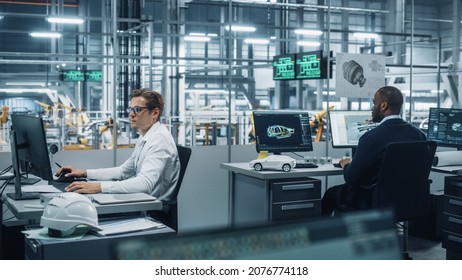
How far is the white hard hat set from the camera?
1.98 meters

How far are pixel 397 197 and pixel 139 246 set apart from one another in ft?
9.97

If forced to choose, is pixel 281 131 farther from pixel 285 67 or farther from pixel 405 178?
pixel 285 67

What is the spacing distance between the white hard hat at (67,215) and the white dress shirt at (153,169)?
2.94ft

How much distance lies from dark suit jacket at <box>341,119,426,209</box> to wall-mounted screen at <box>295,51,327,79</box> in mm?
2194

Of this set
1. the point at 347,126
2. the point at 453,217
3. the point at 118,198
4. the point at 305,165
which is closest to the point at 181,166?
the point at 118,198

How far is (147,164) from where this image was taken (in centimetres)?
311

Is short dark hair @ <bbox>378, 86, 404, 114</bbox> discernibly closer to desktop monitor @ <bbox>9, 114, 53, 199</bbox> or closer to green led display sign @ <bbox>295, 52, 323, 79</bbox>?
green led display sign @ <bbox>295, 52, 323, 79</bbox>

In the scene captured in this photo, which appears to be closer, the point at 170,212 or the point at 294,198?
the point at 170,212

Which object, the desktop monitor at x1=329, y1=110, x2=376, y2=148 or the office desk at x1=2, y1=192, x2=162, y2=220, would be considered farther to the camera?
the desktop monitor at x1=329, y1=110, x2=376, y2=148

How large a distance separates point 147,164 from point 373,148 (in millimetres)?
1372

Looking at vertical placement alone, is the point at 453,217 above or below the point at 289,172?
below

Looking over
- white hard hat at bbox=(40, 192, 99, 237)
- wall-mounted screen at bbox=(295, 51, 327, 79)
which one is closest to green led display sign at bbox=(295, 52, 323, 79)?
wall-mounted screen at bbox=(295, 51, 327, 79)

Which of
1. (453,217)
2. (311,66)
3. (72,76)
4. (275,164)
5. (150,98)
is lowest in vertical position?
(453,217)
